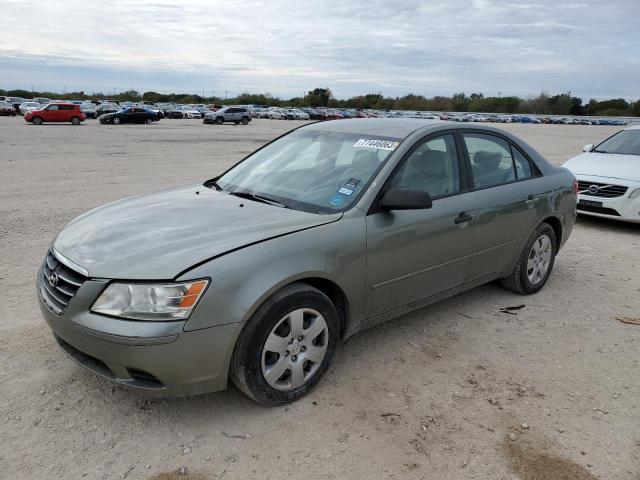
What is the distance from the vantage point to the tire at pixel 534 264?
4.73 m

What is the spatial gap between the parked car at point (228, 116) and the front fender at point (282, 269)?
42535 mm

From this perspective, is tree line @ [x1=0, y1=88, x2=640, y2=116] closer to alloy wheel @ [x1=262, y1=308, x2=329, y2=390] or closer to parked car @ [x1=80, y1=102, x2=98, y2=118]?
parked car @ [x1=80, y1=102, x2=98, y2=118]

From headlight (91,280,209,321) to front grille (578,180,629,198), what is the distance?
6951 mm

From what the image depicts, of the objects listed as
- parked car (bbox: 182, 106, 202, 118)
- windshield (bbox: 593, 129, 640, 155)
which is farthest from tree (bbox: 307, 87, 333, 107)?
windshield (bbox: 593, 129, 640, 155)

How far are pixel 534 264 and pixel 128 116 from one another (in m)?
38.0

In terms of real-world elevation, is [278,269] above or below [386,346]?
above

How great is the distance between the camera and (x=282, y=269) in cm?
284

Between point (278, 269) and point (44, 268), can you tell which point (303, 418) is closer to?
point (278, 269)

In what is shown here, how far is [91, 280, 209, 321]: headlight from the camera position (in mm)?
2578

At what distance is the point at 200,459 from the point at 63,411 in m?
0.91

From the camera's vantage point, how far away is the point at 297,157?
4.04 meters

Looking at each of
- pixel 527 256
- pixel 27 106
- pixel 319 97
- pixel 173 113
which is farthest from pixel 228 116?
pixel 319 97

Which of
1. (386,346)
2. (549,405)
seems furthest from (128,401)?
(549,405)

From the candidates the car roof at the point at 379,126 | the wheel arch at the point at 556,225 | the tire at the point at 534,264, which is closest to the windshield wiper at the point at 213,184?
the car roof at the point at 379,126
